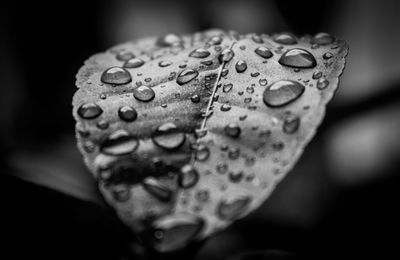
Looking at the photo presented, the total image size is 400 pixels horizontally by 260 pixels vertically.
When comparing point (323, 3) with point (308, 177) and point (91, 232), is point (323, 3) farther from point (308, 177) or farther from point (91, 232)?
point (91, 232)

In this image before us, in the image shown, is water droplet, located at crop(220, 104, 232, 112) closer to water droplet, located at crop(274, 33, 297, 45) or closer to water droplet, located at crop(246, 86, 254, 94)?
water droplet, located at crop(246, 86, 254, 94)

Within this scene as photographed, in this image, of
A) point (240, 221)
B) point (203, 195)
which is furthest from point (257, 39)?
point (240, 221)

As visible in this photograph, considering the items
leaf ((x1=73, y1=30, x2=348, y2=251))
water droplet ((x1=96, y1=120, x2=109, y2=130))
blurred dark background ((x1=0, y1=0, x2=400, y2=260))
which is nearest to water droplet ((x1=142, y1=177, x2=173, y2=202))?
leaf ((x1=73, y1=30, x2=348, y2=251))

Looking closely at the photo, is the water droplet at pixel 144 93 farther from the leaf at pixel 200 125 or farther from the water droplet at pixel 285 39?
the water droplet at pixel 285 39

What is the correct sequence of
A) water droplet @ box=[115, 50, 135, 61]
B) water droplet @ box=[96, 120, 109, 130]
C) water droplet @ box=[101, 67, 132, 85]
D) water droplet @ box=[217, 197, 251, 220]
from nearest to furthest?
water droplet @ box=[217, 197, 251, 220] < water droplet @ box=[96, 120, 109, 130] < water droplet @ box=[101, 67, 132, 85] < water droplet @ box=[115, 50, 135, 61]

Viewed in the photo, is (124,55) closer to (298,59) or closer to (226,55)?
(226,55)

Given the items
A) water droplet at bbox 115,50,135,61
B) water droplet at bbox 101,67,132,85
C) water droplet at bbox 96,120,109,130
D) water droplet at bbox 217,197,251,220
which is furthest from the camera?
water droplet at bbox 115,50,135,61

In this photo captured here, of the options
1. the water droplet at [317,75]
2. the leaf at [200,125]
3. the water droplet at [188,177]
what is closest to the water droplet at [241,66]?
the leaf at [200,125]
